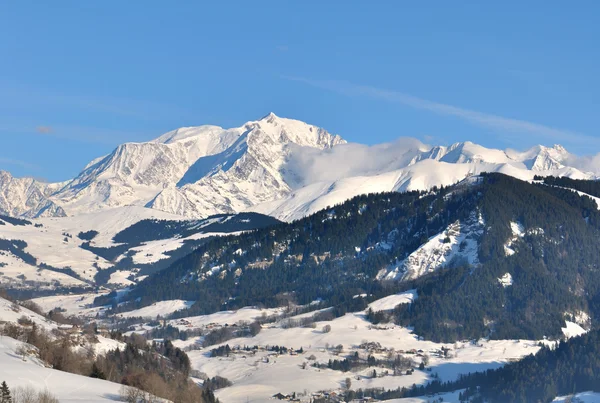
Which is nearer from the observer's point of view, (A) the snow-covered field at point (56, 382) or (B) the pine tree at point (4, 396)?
(B) the pine tree at point (4, 396)

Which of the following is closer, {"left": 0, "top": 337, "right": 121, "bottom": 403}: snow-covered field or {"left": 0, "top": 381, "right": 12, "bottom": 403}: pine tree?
{"left": 0, "top": 381, "right": 12, "bottom": 403}: pine tree

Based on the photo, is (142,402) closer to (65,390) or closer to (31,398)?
(65,390)

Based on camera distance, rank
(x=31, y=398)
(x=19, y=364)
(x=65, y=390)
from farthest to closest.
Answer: (x=19, y=364) < (x=65, y=390) < (x=31, y=398)

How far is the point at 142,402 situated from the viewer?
18175cm

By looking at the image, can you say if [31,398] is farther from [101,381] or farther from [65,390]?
[101,381]

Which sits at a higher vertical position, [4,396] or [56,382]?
[56,382]

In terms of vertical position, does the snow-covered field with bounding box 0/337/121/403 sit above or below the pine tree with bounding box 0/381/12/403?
above

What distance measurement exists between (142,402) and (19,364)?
68.2ft

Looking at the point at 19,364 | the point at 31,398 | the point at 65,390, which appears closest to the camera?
the point at 31,398

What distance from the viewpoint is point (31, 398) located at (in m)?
160

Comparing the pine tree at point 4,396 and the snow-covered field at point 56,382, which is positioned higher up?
the snow-covered field at point 56,382

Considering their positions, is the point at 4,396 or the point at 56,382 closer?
the point at 4,396

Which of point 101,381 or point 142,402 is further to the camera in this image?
point 101,381

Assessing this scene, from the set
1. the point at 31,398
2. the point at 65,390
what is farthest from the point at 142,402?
the point at 31,398
